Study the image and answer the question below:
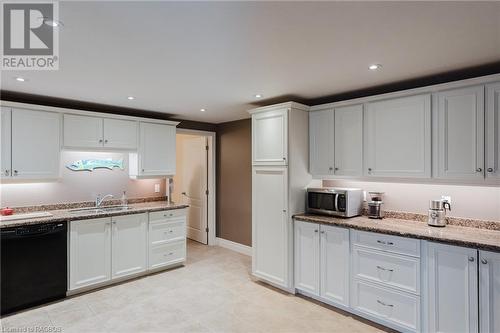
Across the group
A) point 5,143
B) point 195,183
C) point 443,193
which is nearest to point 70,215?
point 5,143

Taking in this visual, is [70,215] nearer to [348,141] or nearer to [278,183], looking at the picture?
[278,183]

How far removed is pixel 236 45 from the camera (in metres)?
2.03

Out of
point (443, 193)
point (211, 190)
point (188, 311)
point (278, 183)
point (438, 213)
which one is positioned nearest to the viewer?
point (438, 213)

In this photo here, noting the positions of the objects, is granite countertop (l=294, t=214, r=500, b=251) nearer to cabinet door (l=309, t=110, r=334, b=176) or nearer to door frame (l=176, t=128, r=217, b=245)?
cabinet door (l=309, t=110, r=334, b=176)

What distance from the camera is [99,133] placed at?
3.88 metres

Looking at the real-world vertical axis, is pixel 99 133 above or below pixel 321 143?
above

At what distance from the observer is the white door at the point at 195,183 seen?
569 cm

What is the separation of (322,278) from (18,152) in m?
3.73

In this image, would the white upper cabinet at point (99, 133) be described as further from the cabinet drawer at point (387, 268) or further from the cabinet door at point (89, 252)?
the cabinet drawer at point (387, 268)

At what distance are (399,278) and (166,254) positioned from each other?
120 inches

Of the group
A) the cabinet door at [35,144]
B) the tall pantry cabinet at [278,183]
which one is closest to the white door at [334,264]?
the tall pantry cabinet at [278,183]

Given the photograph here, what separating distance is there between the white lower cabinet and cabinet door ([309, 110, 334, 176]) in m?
0.72

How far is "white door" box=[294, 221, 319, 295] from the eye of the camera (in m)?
3.24

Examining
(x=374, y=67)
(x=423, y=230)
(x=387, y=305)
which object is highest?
(x=374, y=67)
